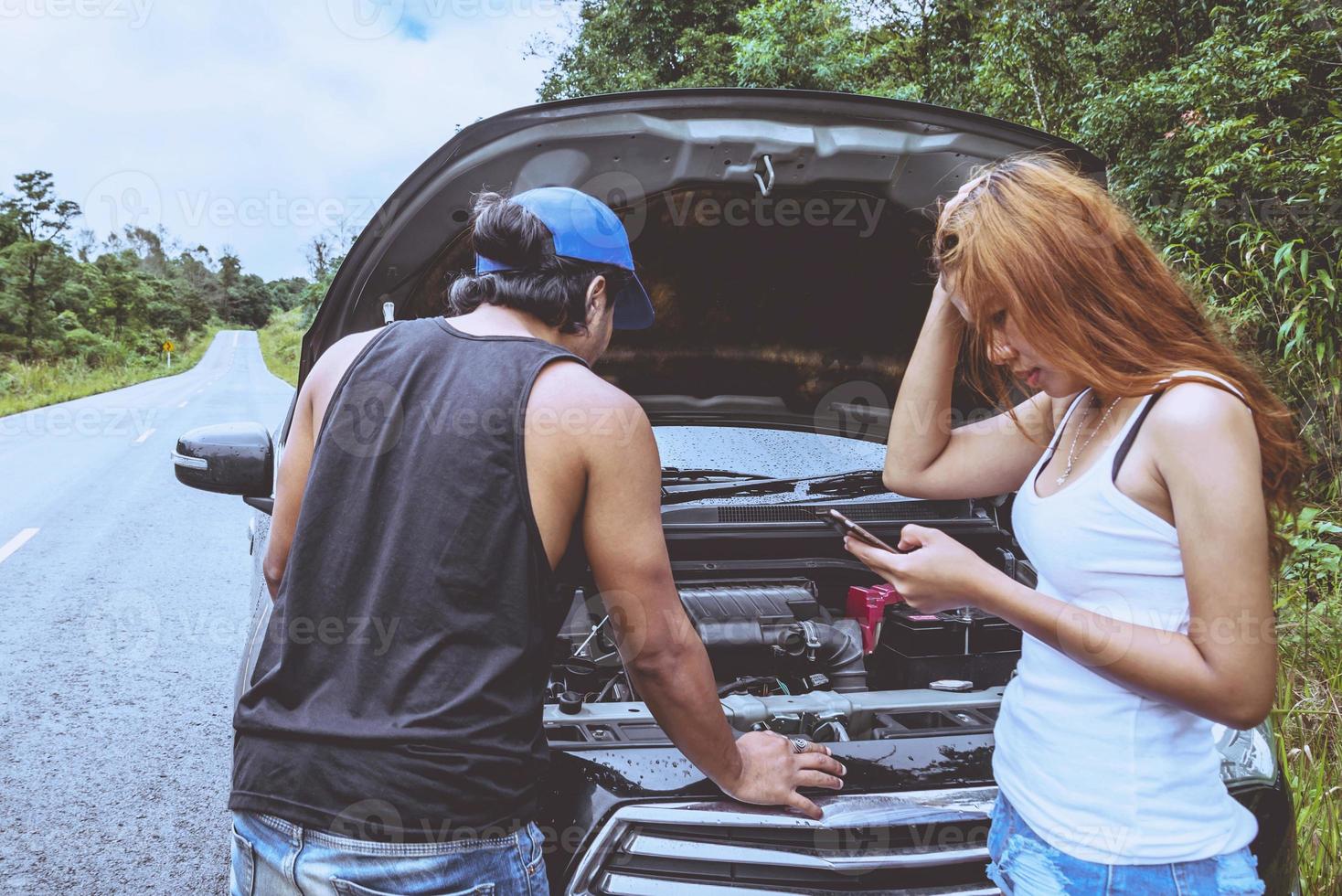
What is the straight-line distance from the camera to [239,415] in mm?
17641

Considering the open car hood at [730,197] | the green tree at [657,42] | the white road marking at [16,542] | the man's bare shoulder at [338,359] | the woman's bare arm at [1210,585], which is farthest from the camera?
the green tree at [657,42]

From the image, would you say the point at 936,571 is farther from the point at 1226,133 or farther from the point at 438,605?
the point at 1226,133

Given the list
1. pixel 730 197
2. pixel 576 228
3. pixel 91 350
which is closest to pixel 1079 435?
pixel 576 228

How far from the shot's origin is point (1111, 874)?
128 cm

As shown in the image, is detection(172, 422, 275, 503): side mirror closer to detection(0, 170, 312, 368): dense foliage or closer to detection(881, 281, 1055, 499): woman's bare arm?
detection(881, 281, 1055, 499): woman's bare arm

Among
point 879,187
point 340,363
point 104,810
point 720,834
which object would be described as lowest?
point 104,810

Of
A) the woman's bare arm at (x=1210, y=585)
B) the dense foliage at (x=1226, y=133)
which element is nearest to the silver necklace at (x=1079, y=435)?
the woman's bare arm at (x=1210, y=585)

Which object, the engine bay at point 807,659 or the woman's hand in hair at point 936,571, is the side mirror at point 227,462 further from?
the woman's hand in hair at point 936,571

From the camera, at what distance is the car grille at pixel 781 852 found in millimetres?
1663

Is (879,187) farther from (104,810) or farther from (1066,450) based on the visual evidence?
(104,810)

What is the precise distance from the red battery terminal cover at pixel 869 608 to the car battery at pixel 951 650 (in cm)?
7

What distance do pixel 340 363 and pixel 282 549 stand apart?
0.41 meters

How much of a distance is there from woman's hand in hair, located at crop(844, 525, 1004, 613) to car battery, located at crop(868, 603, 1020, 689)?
1.39 m

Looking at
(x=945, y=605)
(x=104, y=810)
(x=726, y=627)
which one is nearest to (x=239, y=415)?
(x=104, y=810)
